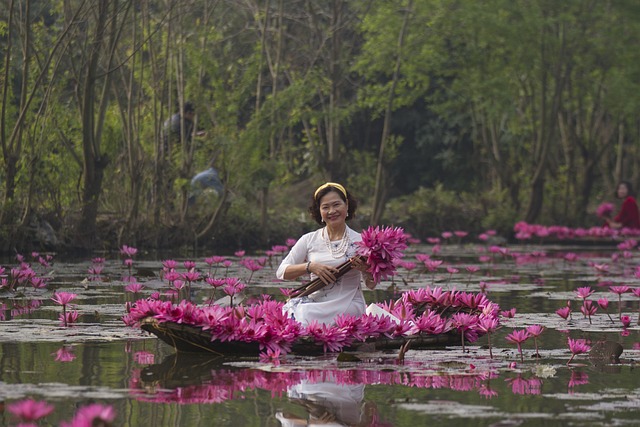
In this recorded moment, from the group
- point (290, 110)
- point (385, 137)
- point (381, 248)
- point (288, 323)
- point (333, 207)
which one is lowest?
point (288, 323)

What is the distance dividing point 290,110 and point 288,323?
14.1 meters

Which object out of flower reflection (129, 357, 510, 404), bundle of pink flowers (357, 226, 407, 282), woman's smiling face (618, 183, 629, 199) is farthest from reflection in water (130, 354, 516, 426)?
woman's smiling face (618, 183, 629, 199)

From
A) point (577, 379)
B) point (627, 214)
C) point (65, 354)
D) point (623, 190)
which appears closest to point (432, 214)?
point (623, 190)

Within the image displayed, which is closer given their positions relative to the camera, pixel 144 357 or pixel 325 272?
pixel 144 357

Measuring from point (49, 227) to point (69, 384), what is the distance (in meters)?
12.2

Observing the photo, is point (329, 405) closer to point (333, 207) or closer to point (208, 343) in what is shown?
point (208, 343)

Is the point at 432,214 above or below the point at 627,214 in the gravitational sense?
above

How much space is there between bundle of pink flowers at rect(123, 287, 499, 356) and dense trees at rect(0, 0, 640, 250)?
786 cm

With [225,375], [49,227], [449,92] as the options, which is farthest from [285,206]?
[225,375]

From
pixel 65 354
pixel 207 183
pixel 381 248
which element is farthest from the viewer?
pixel 207 183

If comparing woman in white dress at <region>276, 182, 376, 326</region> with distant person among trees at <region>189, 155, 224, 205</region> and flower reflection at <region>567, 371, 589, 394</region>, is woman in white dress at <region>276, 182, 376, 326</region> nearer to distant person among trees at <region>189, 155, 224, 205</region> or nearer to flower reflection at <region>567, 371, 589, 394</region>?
flower reflection at <region>567, 371, 589, 394</region>

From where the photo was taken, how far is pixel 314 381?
6758mm

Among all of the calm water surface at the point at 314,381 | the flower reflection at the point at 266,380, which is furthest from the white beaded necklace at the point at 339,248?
the flower reflection at the point at 266,380

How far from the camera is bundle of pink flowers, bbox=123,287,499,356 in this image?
774cm
